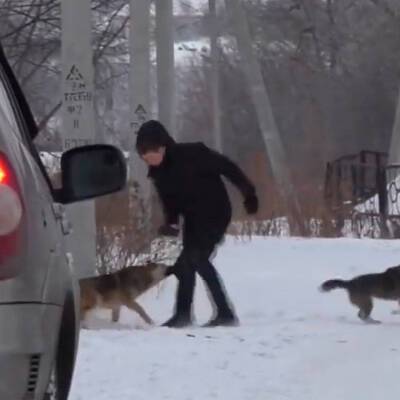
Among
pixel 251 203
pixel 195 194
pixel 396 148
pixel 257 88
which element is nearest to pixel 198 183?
pixel 195 194

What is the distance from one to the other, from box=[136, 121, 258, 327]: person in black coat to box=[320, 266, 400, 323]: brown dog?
43.8 inches

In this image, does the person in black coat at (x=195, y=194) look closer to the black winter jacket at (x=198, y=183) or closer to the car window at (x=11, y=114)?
the black winter jacket at (x=198, y=183)

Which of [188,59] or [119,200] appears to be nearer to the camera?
[119,200]

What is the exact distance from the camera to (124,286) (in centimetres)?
1138

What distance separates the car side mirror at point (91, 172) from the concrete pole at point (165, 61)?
18.0m

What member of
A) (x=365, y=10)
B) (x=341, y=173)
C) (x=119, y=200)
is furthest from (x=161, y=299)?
(x=365, y=10)

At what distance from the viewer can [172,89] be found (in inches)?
910

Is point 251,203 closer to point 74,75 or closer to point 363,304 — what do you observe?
point 363,304

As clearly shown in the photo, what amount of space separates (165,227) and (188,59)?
57.2 metres

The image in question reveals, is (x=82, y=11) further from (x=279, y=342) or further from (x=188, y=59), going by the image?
(x=188, y=59)

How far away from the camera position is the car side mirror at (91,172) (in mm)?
4688

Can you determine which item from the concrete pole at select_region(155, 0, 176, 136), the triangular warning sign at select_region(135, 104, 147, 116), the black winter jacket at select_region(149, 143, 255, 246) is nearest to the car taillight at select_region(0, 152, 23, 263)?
the black winter jacket at select_region(149, 143, 255, 246)

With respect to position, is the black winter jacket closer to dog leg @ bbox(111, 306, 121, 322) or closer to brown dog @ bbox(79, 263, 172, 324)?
brown dog @ bbox(79, 263, 172, 324)

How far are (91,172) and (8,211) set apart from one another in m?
1.26
